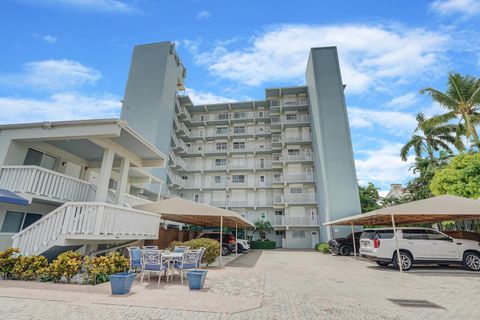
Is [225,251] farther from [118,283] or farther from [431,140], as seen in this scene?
[431,140]

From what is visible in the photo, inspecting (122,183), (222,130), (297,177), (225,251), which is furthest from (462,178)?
(222,130)

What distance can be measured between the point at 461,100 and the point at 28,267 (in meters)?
27.8

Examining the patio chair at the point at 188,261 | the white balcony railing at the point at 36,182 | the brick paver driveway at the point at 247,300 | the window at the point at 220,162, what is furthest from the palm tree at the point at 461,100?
the white balcony railing at the point at 36,182

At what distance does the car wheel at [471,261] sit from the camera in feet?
33.0

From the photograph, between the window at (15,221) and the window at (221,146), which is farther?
the window at (221,146)

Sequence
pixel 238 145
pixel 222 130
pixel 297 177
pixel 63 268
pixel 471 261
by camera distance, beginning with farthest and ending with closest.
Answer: pixel 222 130, pixel 238 145, pixel 297 177, pixel 471 261, pixel 63 268

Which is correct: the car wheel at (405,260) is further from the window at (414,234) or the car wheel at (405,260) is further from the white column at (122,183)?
the white column at (122,183)

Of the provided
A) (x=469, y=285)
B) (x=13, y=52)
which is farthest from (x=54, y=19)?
(x=469, y=285)

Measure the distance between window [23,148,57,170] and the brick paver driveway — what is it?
18.1ft

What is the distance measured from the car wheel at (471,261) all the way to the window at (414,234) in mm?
1810

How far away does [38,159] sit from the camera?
10250 mm

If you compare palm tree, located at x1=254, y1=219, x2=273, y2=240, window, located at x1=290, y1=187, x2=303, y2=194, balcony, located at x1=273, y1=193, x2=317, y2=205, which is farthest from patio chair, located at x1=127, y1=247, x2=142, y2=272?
window, located at x1=290, y1=187, x2=303, y2=194

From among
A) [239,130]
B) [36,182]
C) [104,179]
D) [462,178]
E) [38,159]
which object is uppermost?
[239,130]

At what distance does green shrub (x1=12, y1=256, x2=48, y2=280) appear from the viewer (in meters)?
Answer: 6.66
